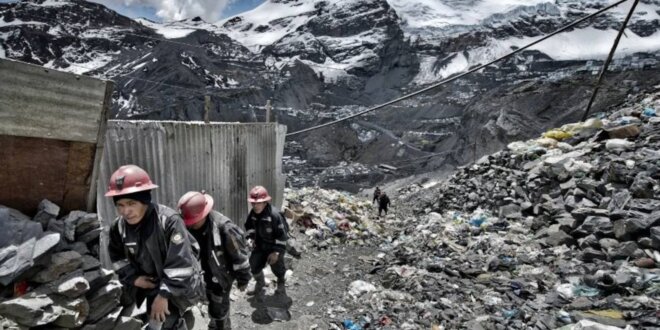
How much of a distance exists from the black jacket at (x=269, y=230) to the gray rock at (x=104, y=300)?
200cm

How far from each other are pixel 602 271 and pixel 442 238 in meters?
2.50

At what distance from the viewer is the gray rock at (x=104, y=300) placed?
2027 millimetres

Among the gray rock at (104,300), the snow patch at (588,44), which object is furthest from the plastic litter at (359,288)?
the snow patch at (588,44)

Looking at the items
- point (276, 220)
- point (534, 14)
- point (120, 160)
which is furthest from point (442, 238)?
point (534, 14)

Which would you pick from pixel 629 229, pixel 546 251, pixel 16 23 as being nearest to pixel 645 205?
pixel 629 229

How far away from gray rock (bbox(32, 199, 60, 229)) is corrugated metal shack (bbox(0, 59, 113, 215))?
0.07 metres

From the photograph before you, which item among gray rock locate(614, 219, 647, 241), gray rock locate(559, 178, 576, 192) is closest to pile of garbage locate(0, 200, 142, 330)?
gray rock locate(614, 219, 647, 241)

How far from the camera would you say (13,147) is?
6.23ft

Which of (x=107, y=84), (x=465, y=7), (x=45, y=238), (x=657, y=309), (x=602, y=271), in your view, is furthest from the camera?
(x=465, y=7)

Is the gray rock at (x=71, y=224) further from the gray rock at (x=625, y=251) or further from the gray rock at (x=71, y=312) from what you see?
the gray rock at (x=625, y=251)

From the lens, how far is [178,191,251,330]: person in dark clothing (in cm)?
260

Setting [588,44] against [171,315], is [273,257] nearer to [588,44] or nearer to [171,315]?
[171,315]

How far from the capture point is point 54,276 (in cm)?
185

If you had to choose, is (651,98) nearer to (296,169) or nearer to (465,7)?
(296,169)
